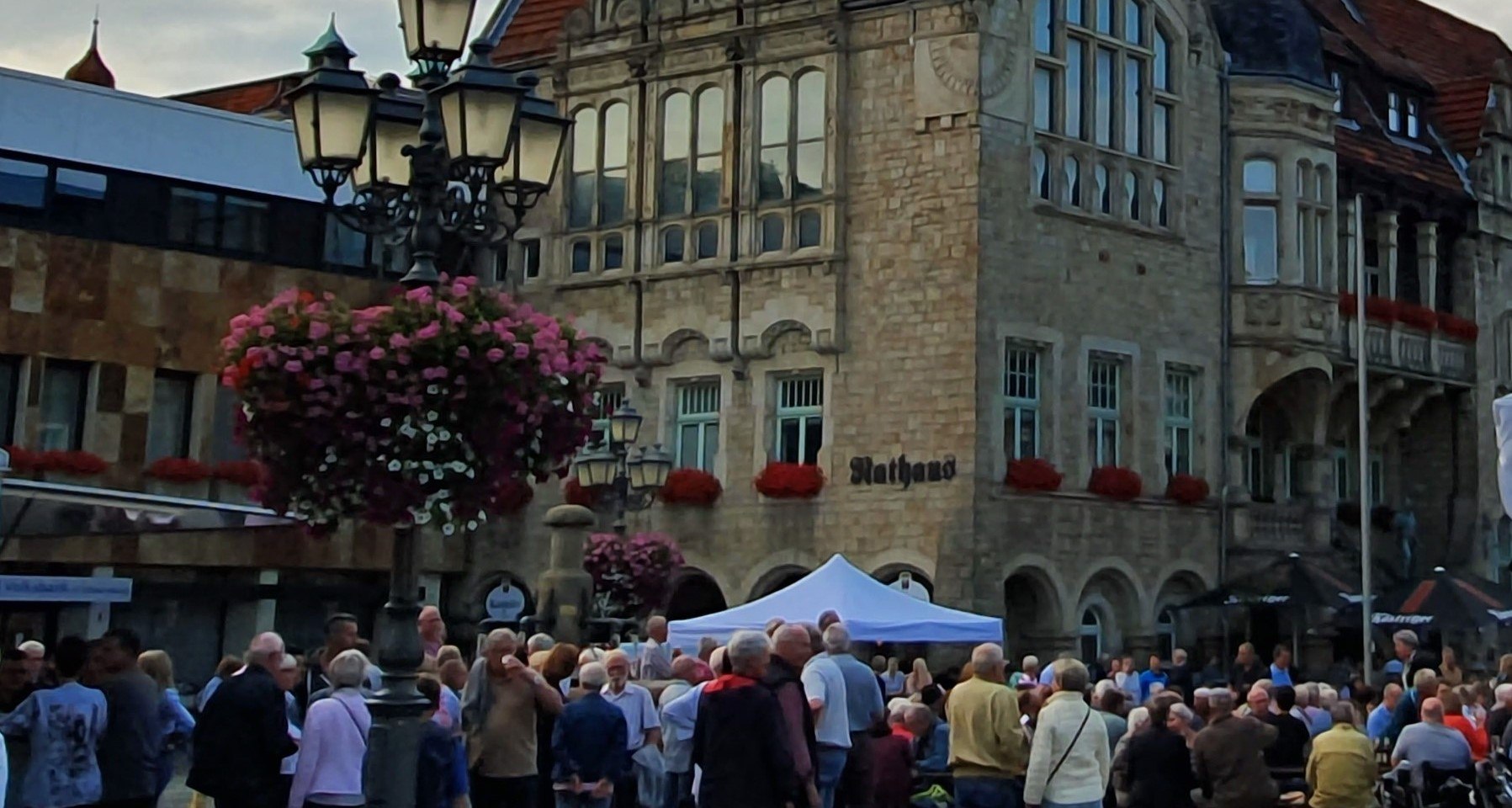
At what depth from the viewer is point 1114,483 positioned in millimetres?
28516

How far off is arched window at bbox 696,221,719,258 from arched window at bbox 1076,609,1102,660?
7.50 m

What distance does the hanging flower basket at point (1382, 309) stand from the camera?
32719mm

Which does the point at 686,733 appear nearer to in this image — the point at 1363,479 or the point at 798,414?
the point at 798,414

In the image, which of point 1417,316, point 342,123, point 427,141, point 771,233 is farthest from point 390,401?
→ point 1417,316

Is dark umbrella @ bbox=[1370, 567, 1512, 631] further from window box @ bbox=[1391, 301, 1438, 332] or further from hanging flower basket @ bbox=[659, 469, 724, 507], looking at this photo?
hanging flower basket @ bbox=[659, 469, 724, 507]

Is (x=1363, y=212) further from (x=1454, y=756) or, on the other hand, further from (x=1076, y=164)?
(x=1454, y=756)

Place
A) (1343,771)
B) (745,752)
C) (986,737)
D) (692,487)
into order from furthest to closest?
(692,487) → (1343,771) → (986,737) → (745,752)

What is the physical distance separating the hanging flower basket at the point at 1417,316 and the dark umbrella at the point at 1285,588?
545 cm

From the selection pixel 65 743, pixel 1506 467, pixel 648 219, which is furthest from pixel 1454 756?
pixel 648 219

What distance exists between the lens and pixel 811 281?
28781 millimetres

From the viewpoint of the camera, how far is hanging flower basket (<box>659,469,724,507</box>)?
29469mm

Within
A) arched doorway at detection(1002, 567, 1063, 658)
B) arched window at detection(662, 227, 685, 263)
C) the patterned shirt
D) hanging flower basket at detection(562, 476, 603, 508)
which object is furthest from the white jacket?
arched window at detection(662, 227, 685, 263)

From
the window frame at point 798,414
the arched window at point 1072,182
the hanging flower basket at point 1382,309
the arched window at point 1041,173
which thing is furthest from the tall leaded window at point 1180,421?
the window frame at point 798,414

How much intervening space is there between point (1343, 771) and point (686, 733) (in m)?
4.46
